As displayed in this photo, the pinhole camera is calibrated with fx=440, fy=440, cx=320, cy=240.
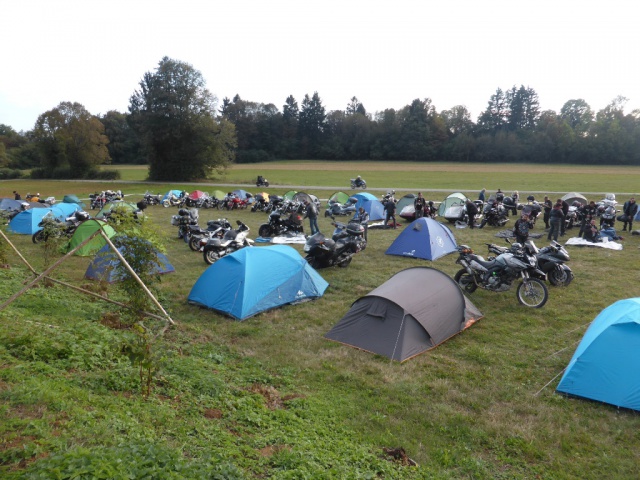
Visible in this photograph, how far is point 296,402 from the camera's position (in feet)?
17.6

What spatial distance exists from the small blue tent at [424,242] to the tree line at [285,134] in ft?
119

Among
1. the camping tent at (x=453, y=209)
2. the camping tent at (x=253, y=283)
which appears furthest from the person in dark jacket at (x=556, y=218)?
the camping tent at (x=253, y=283)

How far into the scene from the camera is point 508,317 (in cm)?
848

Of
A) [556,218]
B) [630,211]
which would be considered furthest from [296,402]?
[630,211]

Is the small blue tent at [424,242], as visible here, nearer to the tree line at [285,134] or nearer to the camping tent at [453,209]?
the camping tent at [453,209]

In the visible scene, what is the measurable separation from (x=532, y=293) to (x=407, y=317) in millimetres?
3569

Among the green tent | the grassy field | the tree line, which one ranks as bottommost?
the grassy field

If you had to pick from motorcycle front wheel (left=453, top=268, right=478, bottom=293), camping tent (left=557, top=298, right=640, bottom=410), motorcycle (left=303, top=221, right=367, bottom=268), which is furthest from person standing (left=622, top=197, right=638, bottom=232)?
camping tent (left=557, top=298, right=640, bottom=410)

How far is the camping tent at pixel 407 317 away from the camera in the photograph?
22.8 feet

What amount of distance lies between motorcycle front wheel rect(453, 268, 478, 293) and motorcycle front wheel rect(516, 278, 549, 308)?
1.01 m

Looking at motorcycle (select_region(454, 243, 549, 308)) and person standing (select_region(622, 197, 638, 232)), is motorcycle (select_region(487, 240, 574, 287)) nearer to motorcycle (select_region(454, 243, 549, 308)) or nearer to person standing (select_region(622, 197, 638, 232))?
motorcycle (select_region(454, 243, 549, 308))

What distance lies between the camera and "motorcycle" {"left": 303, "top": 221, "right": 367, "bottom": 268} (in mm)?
11875

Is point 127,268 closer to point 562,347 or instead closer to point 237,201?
point 562,347

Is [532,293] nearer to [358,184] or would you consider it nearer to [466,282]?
[466,282]
